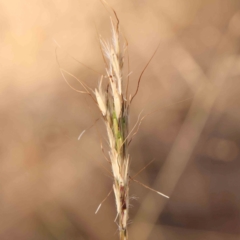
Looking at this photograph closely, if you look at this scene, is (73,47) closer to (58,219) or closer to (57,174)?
(57,174)

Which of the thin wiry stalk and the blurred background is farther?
the blurred background

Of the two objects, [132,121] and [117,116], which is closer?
[117,116]

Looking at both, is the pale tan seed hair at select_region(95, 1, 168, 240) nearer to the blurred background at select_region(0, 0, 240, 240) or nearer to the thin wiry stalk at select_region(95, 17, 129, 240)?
the thin wiry stalk at select_region(95, 17, 129, 240)

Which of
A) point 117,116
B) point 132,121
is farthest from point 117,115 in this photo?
point 132,121

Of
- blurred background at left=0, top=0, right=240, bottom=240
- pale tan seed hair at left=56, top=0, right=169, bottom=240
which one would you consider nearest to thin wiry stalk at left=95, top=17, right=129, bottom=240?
pale tan seed hair at left=56, top=0, right=169, bottom=240

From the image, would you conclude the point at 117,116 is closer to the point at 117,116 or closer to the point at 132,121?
the point at 117,116

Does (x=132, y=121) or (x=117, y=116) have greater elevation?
(x=117, y=116)

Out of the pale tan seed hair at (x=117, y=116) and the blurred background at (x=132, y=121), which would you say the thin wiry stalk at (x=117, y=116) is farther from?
the blurred background at (x=132, y=121)

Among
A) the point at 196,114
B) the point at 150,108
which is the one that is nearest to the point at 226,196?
the point at 196,114
